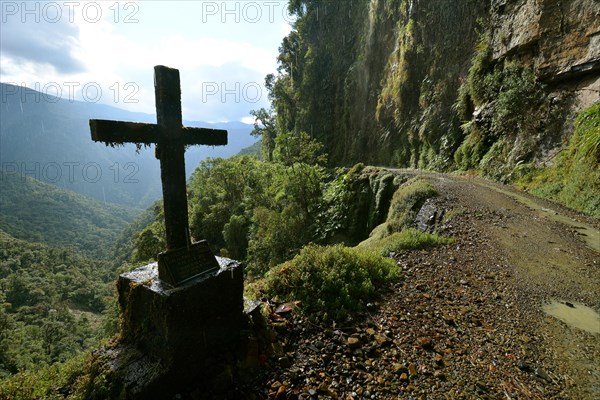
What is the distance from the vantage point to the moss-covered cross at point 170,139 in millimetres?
3074

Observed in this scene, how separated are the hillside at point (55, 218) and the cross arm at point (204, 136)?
133205 millimetres

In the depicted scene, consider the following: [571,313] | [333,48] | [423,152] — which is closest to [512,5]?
[423,152]

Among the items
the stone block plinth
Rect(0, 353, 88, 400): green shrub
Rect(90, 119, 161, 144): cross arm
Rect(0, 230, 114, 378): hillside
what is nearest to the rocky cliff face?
the stone block plinth

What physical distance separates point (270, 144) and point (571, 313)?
148 ft

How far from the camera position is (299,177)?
14438 mm

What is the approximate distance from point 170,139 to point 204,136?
1.44 ft

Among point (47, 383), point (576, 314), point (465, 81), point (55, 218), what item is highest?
point (465, 81)

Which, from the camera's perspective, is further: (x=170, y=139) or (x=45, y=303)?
(x=45, y=303)

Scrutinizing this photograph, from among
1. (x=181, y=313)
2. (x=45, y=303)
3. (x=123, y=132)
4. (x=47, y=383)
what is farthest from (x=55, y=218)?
(x=181, y=313)

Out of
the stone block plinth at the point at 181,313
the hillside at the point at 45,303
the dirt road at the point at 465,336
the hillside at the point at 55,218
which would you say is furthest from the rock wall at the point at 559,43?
the hillside at the point at 55,218

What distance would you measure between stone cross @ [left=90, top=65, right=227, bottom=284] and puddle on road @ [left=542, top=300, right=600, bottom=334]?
4819mm

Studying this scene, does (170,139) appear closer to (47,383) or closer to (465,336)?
(47,383)

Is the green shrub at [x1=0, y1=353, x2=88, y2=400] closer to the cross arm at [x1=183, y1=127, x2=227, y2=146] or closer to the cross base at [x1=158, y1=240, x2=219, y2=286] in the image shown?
the cross base at [x1=158, y1=240, x2=219, y2=286]

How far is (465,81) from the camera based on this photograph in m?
17.5
